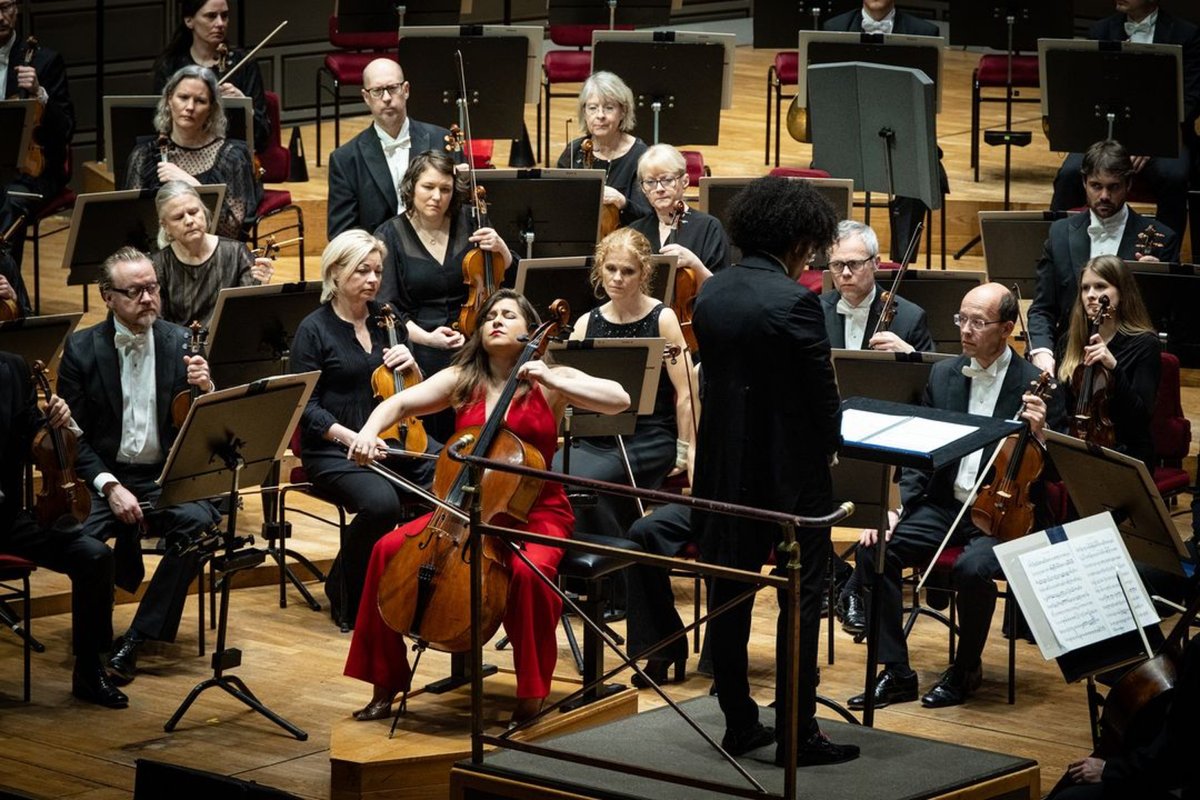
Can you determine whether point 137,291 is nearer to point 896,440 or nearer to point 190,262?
point 190,262

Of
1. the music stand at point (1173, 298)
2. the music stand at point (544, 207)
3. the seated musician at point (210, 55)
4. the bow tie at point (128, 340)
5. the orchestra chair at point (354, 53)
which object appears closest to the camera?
the bow tie at point (128, 340)

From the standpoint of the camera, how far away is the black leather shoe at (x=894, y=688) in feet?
16.2

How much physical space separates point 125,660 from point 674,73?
10.8ft

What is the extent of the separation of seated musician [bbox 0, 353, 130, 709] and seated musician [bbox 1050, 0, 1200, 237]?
4.01 metres

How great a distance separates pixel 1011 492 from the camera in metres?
4.89

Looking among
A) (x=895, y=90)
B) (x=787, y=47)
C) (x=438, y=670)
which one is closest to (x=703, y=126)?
(x=895, y=90)

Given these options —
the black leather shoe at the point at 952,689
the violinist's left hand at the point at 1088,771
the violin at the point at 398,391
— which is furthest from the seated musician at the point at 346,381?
the violinist's left hand at the point at 1088,771

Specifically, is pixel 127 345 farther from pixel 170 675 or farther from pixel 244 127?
pixel 244 127

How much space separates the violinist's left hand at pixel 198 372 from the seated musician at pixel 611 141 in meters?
1.79

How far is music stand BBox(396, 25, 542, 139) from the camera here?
7133 millimetres

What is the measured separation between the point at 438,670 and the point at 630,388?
0.94m

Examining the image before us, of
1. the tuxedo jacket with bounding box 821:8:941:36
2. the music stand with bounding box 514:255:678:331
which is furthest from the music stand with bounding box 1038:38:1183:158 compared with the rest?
the music stand with bounding box 514:255:678:331

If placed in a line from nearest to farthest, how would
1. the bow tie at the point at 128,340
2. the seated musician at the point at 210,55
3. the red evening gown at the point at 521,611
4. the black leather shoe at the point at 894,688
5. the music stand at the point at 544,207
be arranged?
1. the red evening gown at the point at 521,611
2. the black leather shoe at the point at 894,688
3. the bow tie at the point at 128,340
4. the music stand at the point at 544,207
5. the seated musician at the point at 210,55

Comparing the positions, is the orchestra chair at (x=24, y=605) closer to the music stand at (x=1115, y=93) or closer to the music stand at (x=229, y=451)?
the music stand at (x=229, y=451)
